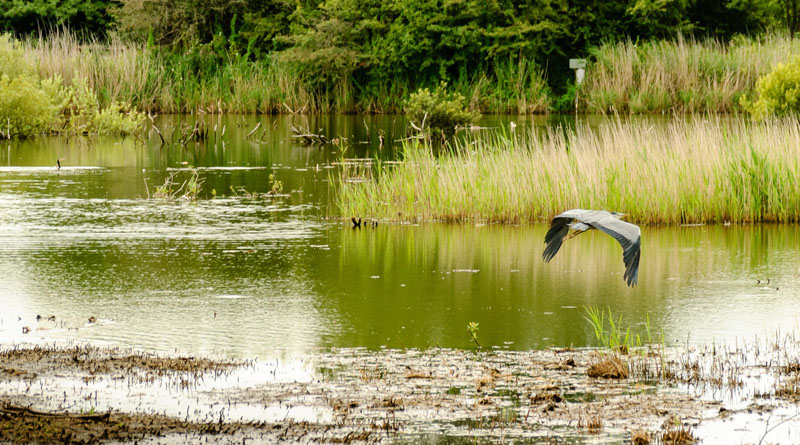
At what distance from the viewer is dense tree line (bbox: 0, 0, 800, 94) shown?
36719mm

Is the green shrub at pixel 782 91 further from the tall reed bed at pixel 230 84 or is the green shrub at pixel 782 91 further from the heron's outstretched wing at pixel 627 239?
the tall reed bed at pixel 230 84

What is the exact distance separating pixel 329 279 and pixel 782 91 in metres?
11.3

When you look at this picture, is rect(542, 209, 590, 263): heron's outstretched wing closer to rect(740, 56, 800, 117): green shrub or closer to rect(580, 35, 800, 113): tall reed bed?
rect(740, 56, 800, 117): green shrub

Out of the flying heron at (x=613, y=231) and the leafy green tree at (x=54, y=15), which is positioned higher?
the leafy green tree at (x=54, y=15)

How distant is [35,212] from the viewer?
13641 mm

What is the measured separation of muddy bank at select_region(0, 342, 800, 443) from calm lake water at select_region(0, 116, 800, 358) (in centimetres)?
51

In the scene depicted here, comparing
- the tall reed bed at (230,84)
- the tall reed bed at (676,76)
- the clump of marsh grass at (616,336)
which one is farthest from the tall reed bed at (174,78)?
the clump of marsh grass at (616,336)

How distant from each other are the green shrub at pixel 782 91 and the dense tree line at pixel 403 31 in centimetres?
1794

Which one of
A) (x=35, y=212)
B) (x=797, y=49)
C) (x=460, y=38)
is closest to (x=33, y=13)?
(x=460, y=38)

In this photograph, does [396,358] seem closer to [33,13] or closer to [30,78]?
[30,78]

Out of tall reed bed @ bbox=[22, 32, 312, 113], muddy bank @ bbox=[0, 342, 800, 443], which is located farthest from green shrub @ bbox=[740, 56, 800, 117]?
tall reed bed @ bbox=[22, 32, 312, 113]

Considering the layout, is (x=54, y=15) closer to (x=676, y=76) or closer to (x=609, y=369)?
(x=676, y=76)

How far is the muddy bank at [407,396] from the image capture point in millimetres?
5012

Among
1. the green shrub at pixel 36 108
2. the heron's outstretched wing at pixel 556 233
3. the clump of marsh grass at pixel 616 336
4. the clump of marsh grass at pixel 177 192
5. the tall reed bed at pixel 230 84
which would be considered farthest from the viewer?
the tall reed bed at pixel 230 84
